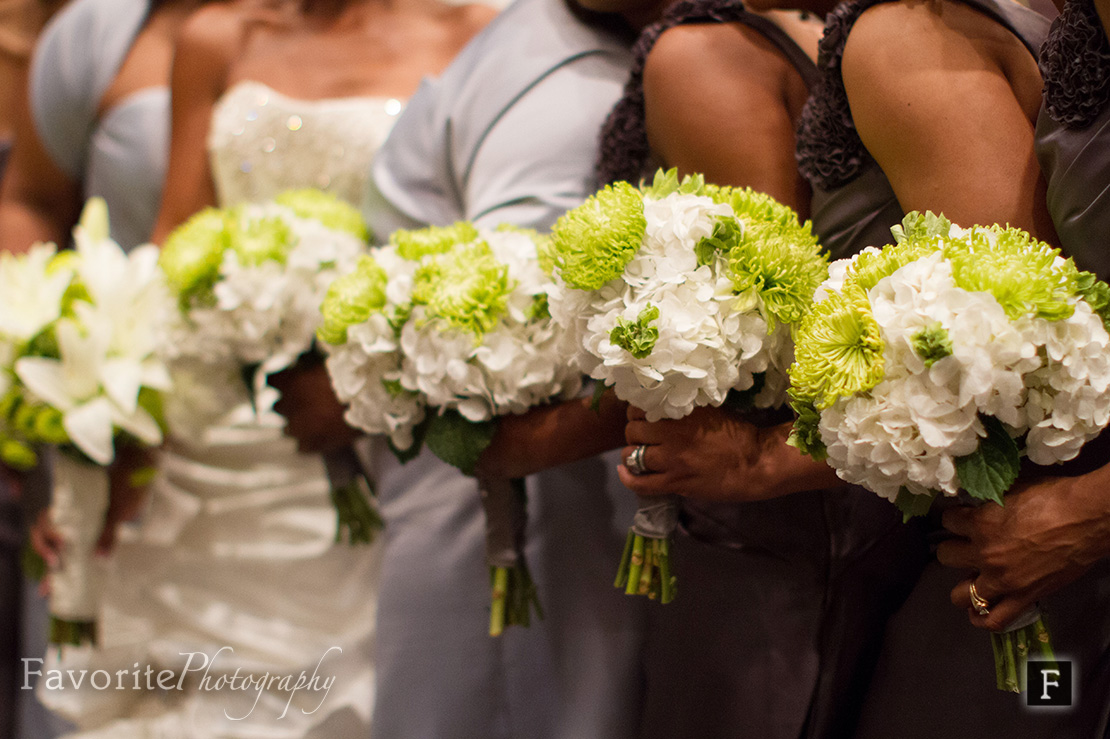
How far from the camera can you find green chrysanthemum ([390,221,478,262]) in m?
1.26

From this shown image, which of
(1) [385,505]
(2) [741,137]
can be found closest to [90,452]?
(1) [385,505]

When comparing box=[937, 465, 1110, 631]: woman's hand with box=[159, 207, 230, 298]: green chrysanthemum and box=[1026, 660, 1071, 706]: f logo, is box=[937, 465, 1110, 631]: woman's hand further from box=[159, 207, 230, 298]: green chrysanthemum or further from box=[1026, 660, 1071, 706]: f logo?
box=[159, 207, 230, 298]: green chrysanthemum

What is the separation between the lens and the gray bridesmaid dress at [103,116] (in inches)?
88.3

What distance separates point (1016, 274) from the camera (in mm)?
805

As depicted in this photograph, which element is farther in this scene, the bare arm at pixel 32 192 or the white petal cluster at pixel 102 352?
the bare arm at pixel 32 192

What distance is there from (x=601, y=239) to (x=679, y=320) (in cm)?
13

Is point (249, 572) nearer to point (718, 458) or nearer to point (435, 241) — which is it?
point (435, 241)

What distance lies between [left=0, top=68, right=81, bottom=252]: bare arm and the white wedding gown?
27.4 inches

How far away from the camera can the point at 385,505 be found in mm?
1726

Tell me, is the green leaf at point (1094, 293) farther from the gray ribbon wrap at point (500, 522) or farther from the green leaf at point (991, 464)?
the gray ribbon wrap at point (500, 522)

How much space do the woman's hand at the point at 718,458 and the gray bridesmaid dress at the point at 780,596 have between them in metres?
0.07

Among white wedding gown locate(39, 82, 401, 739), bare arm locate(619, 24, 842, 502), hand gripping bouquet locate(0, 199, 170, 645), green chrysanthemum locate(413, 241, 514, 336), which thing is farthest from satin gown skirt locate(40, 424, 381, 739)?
bare arm locate(619, 24, 842, 502)

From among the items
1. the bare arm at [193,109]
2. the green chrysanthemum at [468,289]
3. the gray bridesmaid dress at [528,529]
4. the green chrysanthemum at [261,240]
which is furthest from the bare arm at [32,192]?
the green chrysanthemum at [468,289]

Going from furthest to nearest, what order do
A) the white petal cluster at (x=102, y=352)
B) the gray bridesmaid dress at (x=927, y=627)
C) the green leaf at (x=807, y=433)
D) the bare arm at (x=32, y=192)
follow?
1. the bare arm at (x=32, y=192)
2. the white petal cluster at (x=102, y=352)
3. the gray bridesmaid dress at (x=927, y=627)
4. the green leaf at (x=807, y=433)
